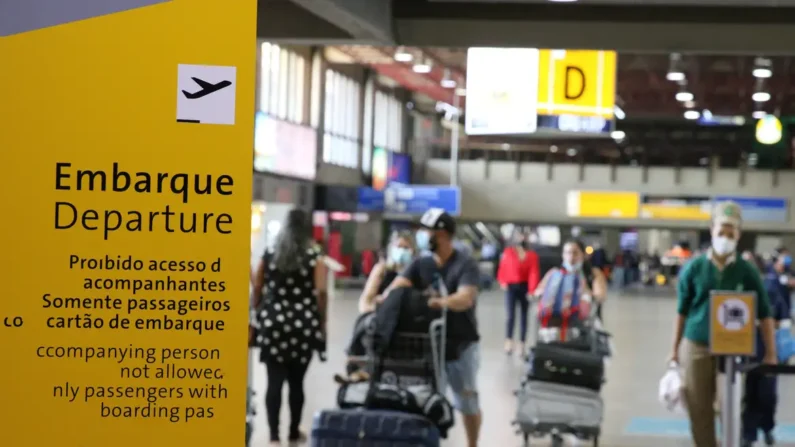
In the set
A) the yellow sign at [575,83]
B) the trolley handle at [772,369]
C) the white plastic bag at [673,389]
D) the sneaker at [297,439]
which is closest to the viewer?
the trolley handle at [772,369]

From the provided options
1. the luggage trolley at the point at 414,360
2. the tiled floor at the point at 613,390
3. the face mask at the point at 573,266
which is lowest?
the tiled floor at the point at 613,390

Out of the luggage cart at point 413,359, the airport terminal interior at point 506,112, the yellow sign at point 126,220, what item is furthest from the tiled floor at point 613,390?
the yellow sign at point 126,220

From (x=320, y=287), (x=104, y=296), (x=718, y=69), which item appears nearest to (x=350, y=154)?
(x=718, y=69)

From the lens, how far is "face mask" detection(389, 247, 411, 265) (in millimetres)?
12718

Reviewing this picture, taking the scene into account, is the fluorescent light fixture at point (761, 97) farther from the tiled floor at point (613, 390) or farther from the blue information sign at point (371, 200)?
the tiled floor at point (613, 390)

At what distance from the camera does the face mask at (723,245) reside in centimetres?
771

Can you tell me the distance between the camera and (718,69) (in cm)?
3184

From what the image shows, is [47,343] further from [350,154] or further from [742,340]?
[350,154]

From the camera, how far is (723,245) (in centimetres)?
773

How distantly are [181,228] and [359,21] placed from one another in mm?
4819

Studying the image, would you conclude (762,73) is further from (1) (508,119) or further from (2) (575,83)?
(1) (508,119)

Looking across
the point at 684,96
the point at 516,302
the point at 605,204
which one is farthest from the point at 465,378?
the point at 605,204

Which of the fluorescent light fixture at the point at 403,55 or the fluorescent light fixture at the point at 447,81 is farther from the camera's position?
the fluorescent light fixture at the point at 447,81

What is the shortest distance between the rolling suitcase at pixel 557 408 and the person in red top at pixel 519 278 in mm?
7902
